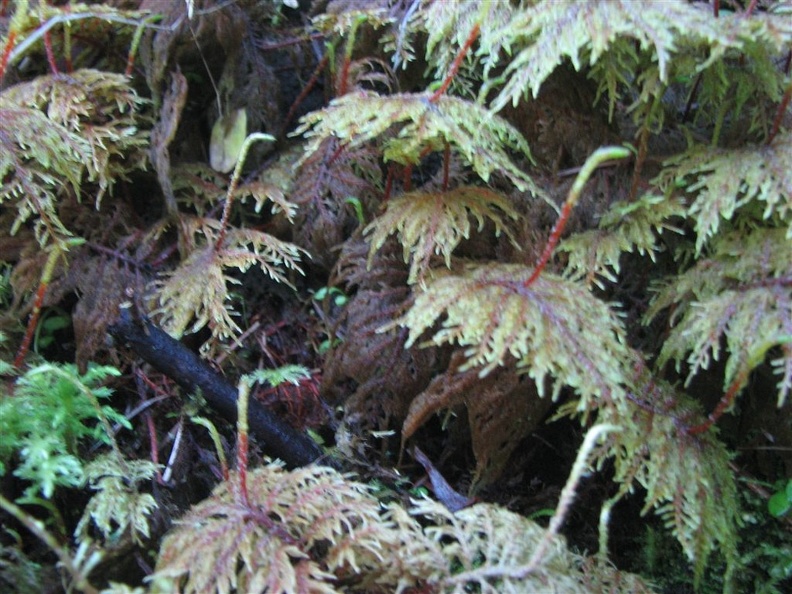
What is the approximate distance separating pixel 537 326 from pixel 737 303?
0.42m

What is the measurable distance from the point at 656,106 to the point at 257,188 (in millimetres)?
1057

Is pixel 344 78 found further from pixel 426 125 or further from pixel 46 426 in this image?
pixel 46 426

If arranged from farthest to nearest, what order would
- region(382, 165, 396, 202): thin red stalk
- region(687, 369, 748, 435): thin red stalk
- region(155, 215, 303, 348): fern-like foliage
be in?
1. region(382, 165, 396, 202): thin red stalk
2. region(155, 215, 303, 348): fern-like foliage
3. region(687, 369, 748, 435): thin red stalk

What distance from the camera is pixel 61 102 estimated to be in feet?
Result: 5.07

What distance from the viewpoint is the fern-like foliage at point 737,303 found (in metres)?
1.12

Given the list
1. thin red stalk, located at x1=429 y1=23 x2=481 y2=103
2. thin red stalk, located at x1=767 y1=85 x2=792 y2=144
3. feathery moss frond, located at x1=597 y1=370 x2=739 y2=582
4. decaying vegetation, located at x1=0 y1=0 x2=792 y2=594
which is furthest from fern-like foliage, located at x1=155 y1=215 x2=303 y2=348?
thin red stalk, located at x1=767 y1=85 x2=792 y2=144

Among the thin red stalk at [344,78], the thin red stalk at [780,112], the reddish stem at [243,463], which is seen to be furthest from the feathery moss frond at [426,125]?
the reddish stem at [243,463]

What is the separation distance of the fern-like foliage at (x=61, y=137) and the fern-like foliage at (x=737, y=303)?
144 centimetres

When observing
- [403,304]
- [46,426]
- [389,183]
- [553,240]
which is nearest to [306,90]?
[389,183]

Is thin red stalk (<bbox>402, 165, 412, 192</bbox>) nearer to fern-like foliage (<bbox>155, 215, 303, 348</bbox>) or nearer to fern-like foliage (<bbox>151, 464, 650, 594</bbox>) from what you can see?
fern-like foliage (<bbox>155, 215, 303, 348</bbox>)

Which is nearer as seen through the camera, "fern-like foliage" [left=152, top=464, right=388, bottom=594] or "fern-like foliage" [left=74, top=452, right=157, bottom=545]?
"fern-like foliage" [left=152, top=464, right=388, bottom=594]

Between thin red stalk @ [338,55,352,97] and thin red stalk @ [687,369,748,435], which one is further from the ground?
thin red stalk @ [338,55,352,97]

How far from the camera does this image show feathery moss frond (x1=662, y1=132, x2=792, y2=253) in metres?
1.24

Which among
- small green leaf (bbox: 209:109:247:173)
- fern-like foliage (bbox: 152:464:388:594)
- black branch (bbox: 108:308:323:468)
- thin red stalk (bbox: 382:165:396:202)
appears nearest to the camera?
fern-like foliage (bbox: 152:464:388:594)
